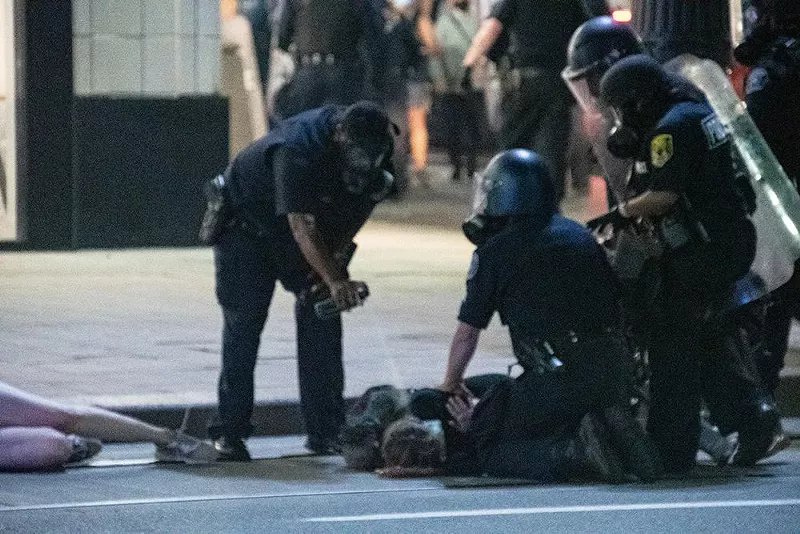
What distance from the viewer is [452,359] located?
810 centimetres

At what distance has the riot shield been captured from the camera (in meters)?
8.93

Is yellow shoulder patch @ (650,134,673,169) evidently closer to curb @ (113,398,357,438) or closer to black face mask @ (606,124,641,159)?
black face mask @ (606,124,641,159)

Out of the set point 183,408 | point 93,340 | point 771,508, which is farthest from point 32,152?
point 771,508

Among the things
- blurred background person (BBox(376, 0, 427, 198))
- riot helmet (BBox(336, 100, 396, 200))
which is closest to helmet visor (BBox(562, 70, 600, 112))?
riot helmet (BBox(336, 100, 396, 200))

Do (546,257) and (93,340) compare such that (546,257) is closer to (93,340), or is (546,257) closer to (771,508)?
(771,508)

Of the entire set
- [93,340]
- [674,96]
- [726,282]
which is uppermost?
[674,96]

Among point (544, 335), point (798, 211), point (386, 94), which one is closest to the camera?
point (544, 335)

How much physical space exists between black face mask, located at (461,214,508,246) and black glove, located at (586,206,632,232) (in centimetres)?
44

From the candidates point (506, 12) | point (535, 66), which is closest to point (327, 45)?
point (506, 12)

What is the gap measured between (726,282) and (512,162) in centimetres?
93

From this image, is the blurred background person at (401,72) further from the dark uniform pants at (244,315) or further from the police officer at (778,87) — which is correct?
the dark uniform pants at (244,315)

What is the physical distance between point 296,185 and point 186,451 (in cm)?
109

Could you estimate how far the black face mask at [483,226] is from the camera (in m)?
8.17

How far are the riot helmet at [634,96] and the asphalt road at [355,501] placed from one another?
1.28 metres
